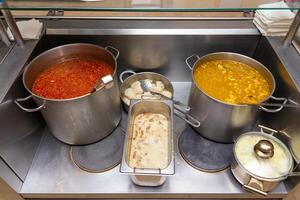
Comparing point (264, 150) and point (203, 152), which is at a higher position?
point (264, 150)

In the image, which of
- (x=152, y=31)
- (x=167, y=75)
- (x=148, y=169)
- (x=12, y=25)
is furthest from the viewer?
(x=167, y=75)

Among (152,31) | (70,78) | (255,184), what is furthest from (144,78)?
(255,184)

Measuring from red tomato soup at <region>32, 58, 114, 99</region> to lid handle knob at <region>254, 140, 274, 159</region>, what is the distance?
0.45 m

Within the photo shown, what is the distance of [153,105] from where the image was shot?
2.37ft

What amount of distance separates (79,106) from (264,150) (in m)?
0.48

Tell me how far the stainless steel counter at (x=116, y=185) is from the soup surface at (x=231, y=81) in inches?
8.7

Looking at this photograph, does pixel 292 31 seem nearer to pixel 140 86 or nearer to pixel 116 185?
pixel 140 86

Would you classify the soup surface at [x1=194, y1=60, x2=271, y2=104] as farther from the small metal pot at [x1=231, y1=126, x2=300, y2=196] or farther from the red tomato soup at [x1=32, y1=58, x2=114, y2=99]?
the red tomato soup at [x1=32, y1=58, x2=114, y2=99]

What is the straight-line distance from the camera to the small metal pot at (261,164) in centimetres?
59

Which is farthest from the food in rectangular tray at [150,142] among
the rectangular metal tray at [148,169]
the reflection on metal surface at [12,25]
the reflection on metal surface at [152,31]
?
the reflection on metal surface at [12,25]

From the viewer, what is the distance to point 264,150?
0.60 metres

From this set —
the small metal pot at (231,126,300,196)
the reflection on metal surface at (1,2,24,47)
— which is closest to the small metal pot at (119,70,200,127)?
the small metal pot at (231,126,300,196)

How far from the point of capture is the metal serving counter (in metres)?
0.65

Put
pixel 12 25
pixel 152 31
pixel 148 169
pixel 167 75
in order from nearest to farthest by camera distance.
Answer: pixel 148 169 → pixel 12 25 → pixel 152 31 → pixel 167 75
